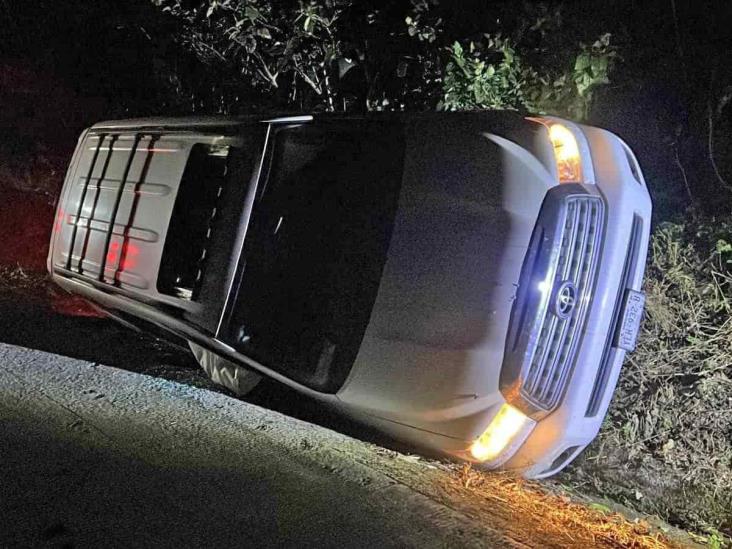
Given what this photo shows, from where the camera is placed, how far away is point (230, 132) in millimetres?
4082

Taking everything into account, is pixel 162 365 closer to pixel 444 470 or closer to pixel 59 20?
pixel 444 470

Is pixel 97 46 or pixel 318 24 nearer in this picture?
pixel 318 24

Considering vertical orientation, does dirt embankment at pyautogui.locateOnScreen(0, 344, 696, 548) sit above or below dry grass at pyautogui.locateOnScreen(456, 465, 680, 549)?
below

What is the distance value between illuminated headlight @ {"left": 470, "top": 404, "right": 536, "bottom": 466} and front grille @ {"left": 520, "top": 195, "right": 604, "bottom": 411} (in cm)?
10

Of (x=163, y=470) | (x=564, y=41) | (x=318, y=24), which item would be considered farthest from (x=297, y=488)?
(x=318, y=24)

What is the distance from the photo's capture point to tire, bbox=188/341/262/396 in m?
4.79

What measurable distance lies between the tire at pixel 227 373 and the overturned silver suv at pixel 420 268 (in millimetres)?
819

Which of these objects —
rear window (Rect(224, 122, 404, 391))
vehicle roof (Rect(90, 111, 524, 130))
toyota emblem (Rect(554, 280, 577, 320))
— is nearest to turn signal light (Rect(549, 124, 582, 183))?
vehicle roof (Rect(90, 111, 524, 130))

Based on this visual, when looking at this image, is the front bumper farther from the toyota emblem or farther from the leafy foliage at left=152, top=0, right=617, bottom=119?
the leafy foliage at left=152, top=0, right=617, bottom=119

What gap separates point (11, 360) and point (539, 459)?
13.5ft

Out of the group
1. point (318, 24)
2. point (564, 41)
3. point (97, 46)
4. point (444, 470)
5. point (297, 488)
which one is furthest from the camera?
point (97, 46)

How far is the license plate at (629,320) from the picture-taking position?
10.8 ft

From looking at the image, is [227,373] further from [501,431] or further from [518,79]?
[518,79]

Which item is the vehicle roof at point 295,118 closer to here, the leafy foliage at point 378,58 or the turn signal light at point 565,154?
the turn signal light at point 565,154
